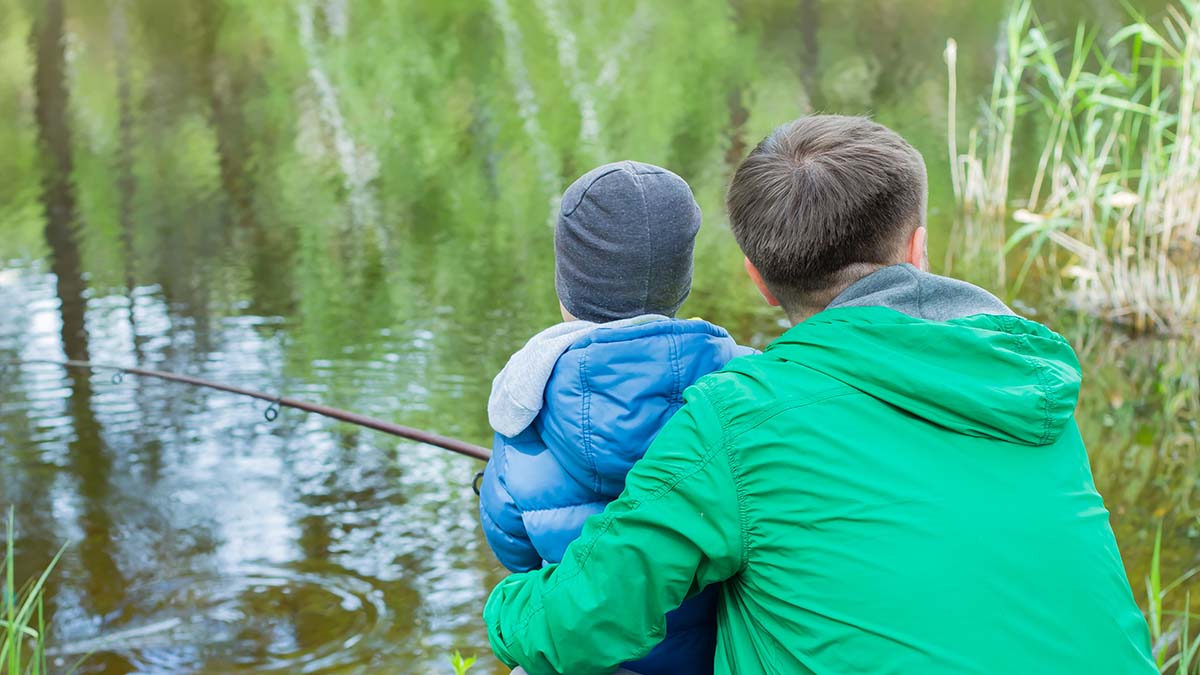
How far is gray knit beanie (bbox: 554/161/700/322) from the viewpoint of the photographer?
1447mm

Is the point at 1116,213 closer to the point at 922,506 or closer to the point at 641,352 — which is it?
the point at 641,352

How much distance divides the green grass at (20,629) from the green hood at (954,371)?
48.3 inches

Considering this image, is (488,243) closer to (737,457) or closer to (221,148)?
(221,148)

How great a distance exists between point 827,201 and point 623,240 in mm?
289

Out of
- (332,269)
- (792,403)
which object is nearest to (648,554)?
(792,403)

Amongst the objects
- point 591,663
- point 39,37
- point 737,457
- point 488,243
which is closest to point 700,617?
point 591,663

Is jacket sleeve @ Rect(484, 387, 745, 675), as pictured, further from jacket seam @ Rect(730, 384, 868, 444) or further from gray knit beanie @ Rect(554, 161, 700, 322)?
gray knit beanie @ Rect(554, 161, 700, 322)

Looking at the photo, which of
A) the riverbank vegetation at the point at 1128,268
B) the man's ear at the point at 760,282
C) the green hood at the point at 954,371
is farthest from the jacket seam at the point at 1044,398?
the riverbank vegetation at the point at 1128,268

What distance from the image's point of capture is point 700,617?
147cm

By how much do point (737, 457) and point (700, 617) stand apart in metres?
0.38

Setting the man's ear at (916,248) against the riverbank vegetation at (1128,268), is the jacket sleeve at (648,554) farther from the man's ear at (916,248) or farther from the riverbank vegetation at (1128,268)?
the riverbank vegetation at (1128,268)

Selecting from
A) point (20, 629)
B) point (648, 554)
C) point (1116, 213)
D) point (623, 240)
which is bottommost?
point (1116, 213)

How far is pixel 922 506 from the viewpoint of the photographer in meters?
1.13

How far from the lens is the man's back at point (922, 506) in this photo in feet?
3.68
